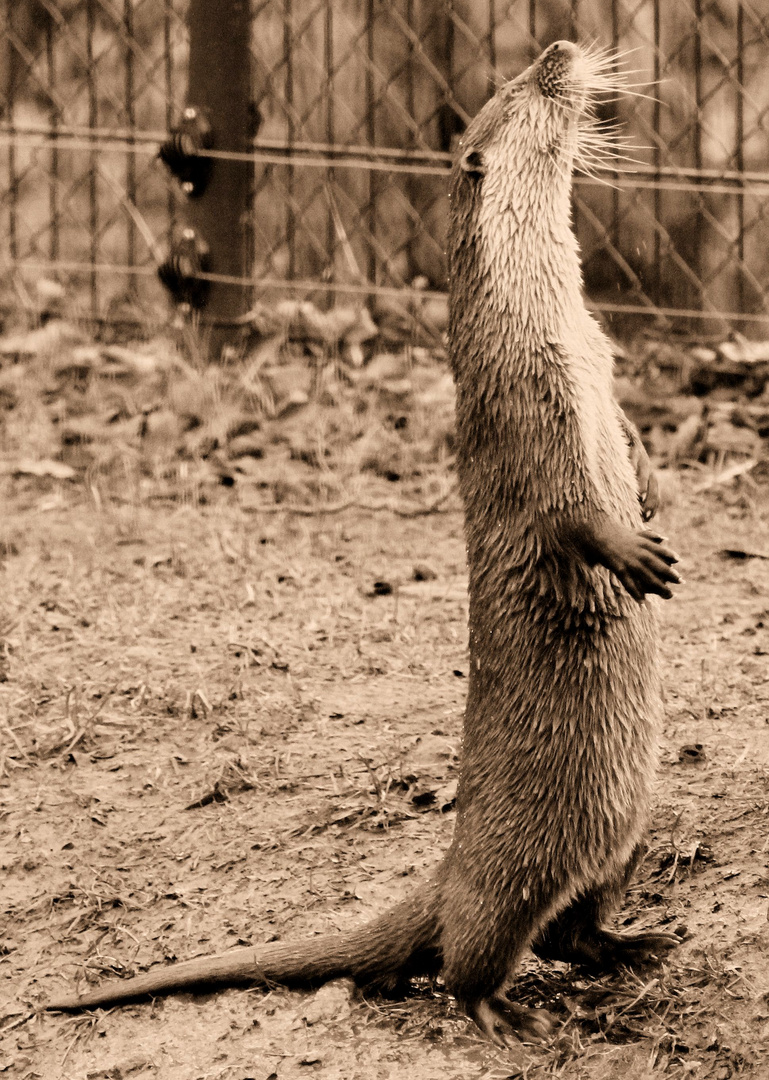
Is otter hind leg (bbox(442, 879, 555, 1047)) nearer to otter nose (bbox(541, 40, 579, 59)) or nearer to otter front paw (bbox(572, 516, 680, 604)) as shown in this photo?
otter front paw (bbox(572, 516, 680, 604))

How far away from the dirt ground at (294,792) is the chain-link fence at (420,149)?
4.91 feet

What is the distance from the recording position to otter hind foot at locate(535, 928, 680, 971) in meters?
2.35

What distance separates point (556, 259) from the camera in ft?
7.76

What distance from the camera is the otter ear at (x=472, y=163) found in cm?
242

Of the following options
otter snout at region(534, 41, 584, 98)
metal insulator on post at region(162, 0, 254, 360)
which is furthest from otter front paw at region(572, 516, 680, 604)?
metal insulator on post at region(162, 0, 254, 360)

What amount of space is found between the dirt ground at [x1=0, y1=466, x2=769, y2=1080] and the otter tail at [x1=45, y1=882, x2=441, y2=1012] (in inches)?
1.2

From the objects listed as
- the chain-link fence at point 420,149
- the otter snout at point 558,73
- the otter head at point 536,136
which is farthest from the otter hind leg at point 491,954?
the chain-link fence at point 420,149

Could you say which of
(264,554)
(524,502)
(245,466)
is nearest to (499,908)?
(524,502)

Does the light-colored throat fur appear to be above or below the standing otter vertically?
above

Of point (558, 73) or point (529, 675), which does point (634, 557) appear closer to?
point (529, 675)

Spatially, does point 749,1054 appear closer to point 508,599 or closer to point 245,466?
point 508,599

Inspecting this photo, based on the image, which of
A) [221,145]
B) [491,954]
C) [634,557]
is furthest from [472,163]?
[221,145]

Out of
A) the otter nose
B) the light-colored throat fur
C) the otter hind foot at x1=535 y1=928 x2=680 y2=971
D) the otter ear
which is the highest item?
the otter nose

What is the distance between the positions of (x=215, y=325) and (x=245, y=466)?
777mm
